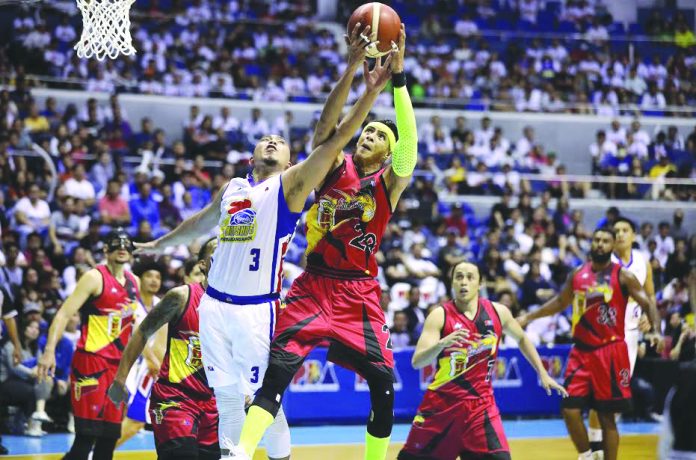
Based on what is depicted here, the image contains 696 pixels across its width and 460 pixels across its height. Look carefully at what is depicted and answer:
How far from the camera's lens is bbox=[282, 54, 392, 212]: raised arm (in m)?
6.55

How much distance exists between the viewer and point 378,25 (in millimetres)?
6699

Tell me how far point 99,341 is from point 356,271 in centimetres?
328

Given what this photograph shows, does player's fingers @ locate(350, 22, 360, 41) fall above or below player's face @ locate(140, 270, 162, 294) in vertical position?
above

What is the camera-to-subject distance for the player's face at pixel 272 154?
22.8 ft

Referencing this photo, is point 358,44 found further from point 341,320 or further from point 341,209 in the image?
point 341,320

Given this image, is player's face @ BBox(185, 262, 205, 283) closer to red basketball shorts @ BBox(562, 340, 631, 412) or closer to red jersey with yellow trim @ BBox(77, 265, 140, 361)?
red jersey with yellow trim @ BBox(77, 265, 140, 361)

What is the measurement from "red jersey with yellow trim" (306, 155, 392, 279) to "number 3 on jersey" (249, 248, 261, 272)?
70 cm

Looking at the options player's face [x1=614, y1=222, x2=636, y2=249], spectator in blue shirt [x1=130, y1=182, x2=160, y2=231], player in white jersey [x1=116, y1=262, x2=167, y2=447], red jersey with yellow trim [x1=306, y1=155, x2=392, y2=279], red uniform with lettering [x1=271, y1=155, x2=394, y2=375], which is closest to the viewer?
red uniform with lettering [x1=271, y1=155, x2=394, y2=375]

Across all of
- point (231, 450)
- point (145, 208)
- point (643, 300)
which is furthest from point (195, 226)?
point (145, 208)

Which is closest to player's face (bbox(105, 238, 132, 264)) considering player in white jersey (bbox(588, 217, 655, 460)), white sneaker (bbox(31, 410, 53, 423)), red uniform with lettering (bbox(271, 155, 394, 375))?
red uniform with lettering (bbox(271, 155, 394, 375))

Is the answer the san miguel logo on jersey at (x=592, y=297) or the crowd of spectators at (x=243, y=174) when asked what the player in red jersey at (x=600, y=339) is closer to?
the san miguel logo on jersey at (x=592, y=297)

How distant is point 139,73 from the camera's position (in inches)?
908

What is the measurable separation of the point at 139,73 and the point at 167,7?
3.00 m

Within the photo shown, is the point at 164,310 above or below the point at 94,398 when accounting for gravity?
above
